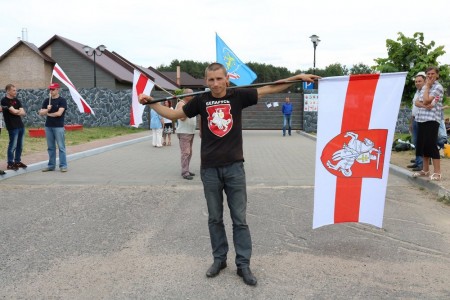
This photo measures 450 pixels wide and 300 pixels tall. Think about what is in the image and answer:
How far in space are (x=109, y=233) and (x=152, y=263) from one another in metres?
1.16

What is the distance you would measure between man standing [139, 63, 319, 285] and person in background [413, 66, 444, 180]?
449cm

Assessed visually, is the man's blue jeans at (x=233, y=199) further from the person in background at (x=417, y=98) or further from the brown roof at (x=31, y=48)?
the brown roof at (x=31, y=48)

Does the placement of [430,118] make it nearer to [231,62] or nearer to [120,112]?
[231,62]

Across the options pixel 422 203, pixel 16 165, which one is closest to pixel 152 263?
pixel 422 203

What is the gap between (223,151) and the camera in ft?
12.0

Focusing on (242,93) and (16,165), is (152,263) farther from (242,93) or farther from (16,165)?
(16,165)

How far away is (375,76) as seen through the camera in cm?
416

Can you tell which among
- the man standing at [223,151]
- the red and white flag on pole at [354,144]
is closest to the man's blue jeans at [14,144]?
the man standing at [223,151]

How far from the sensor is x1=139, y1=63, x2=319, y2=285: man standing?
365 cm

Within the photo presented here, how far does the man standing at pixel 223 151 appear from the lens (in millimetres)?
3652

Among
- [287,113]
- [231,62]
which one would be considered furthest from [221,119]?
[287,113]

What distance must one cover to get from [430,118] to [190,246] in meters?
5.01

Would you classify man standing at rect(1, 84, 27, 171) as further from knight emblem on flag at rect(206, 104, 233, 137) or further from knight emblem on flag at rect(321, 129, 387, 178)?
knight emblem on flag at rect(321, 129, 387, 178)

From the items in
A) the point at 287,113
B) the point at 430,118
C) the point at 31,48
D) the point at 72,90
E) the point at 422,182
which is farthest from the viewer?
the point at 31,48
